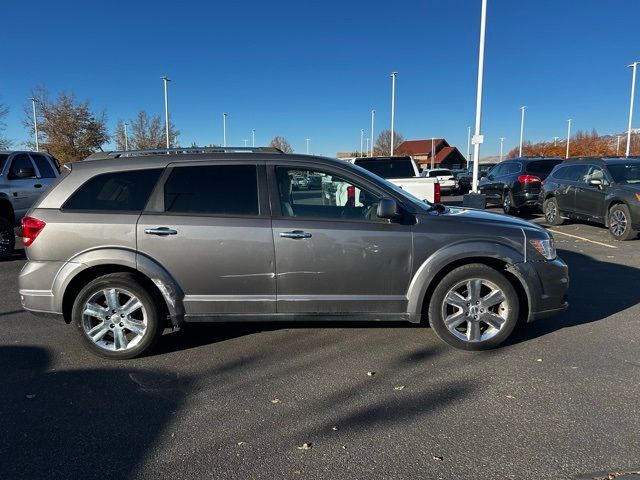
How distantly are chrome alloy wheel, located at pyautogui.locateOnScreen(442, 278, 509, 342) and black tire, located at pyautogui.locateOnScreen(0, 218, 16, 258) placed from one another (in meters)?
8.42

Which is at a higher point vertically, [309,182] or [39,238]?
[309,182]

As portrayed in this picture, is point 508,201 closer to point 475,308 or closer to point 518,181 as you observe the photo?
point 518,181

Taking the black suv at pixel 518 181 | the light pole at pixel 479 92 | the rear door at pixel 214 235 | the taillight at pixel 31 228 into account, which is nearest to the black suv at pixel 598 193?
the black suv at pixel 518 181

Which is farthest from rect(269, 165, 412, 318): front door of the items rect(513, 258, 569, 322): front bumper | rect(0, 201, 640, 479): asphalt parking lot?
rect(513, 258, 569, 322): front bumper

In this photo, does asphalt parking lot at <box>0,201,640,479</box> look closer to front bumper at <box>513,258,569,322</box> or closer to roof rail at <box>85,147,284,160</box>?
front bumper at <box>513,258,569,322</box>

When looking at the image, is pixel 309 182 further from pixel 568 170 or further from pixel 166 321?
pixel 568 170

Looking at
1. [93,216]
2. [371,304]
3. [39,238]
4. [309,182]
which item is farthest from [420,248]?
[39,238]

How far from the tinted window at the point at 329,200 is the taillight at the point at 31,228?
2.11 m

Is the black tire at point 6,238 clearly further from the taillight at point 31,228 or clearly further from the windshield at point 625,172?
the windshield at point 625,172

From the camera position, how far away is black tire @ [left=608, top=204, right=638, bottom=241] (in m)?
9.94

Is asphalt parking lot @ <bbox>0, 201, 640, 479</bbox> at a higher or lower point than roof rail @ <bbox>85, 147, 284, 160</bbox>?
lower

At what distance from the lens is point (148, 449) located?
9.43 feet

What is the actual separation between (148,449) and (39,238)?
229cm

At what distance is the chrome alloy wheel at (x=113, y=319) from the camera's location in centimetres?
418
